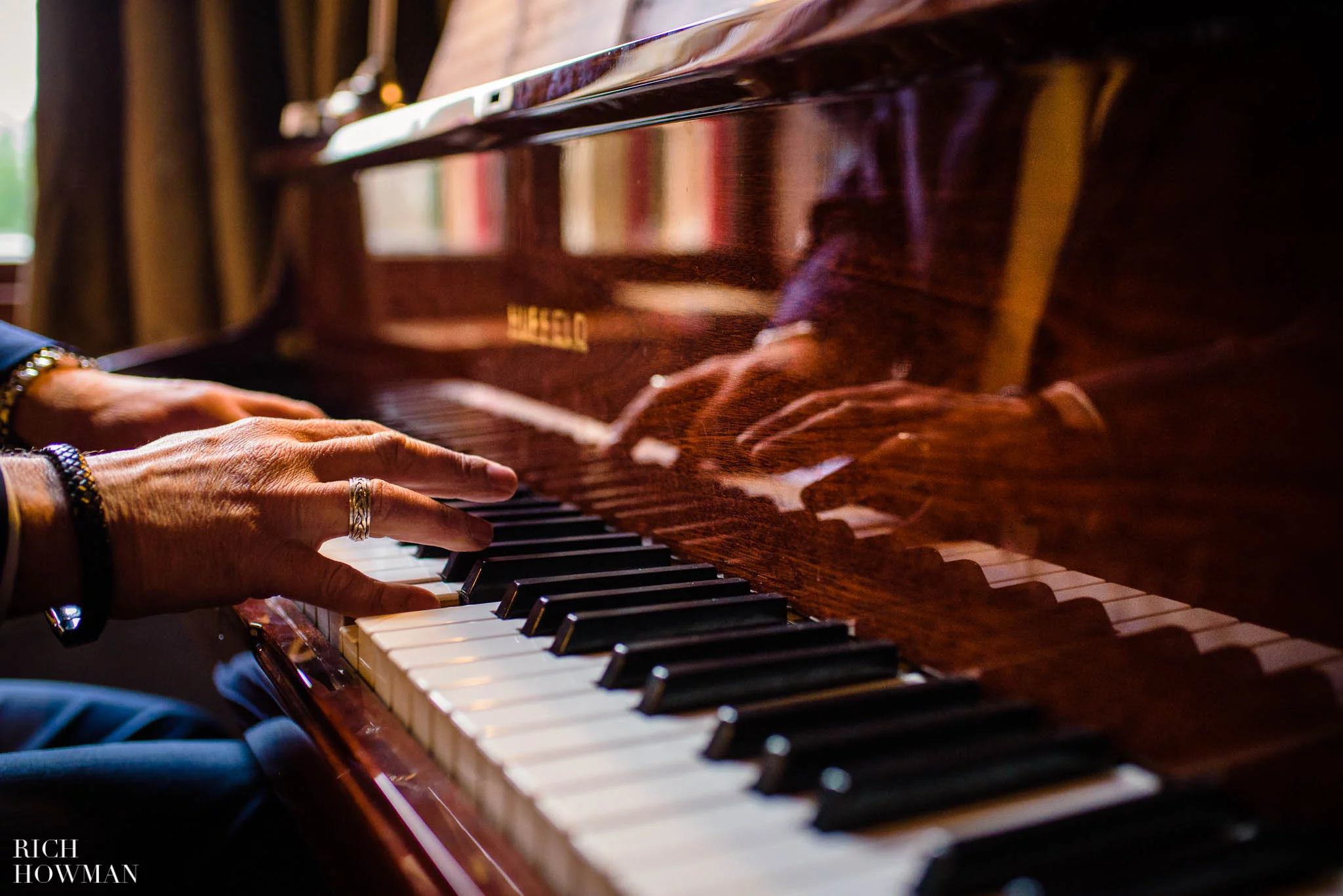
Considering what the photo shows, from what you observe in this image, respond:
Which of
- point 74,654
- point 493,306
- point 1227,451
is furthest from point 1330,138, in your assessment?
point 74,654

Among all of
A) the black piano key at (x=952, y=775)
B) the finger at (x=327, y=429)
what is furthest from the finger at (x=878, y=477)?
the finger at (x=327, y=429)

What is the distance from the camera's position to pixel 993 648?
690 mm

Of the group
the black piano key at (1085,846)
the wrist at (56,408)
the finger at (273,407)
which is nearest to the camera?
Result: the black piano key at (1085,846)

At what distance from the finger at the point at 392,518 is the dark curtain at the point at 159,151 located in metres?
2.39

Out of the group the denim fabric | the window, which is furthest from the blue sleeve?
the window

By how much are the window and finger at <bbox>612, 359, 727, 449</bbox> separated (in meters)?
3.00

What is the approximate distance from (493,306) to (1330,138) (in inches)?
42.8

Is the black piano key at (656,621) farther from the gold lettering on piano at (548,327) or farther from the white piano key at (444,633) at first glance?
the gold lettering on piano at (548,327)

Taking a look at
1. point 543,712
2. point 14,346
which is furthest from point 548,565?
point 14,346

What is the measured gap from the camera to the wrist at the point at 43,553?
0.79m

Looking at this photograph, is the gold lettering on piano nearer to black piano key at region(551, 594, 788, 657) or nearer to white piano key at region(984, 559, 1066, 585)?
black piano key at region(551, 594, 788, 657)

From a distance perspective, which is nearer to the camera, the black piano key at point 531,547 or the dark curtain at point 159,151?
the black piano key at point 531,547

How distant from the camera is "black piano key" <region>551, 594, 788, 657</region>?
2.51 feet

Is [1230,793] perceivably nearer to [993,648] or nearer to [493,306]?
[993,648]
